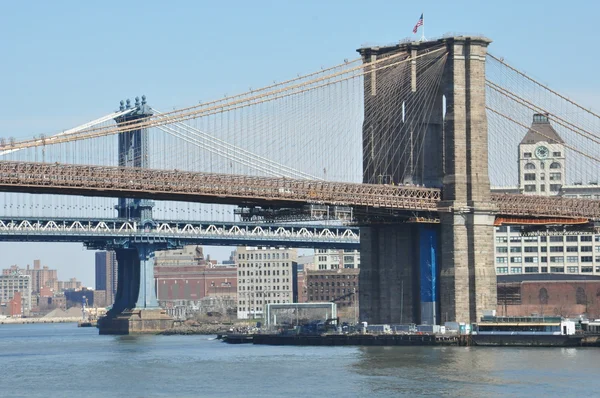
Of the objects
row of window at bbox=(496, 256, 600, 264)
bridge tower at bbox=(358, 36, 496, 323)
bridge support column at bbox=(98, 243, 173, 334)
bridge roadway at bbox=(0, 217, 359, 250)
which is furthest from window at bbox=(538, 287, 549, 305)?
bridge support column at bbox=(98, 243, 173, 334)

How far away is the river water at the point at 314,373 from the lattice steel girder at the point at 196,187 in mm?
9263

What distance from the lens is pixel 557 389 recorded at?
6456 cm

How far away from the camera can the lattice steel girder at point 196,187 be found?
3209 inches

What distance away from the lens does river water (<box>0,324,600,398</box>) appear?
215 ft

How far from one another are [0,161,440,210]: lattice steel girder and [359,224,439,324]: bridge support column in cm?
409

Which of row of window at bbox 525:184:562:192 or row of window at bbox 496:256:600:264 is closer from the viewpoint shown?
row of window at bbox 496:256:600:264

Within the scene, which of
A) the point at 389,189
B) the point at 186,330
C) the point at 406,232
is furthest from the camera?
the point at 186,330

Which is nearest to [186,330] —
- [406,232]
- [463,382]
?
[406,232]

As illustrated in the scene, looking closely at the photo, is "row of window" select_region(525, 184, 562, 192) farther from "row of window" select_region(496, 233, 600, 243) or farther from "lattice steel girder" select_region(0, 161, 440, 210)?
"lattice steel girder" select_region(0, 161, 440, 210)

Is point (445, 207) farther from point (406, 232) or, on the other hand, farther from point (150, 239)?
point (150, 239)

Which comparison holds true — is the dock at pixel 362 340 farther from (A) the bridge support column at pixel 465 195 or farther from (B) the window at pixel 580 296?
(B) the window at pixel 580 296

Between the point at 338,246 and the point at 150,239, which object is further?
the point at 338,246

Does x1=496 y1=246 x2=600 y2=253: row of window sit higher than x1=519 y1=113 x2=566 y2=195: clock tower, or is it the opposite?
x1=519 y1=113 x2=566 y2=195: clock tower

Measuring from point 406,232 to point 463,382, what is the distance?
110 feet
